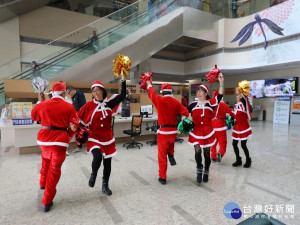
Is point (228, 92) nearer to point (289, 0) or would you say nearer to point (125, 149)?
point (289, 0)

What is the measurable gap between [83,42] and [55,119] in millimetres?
6776

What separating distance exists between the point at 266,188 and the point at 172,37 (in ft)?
27.9

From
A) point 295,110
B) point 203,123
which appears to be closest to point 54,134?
point 203,123

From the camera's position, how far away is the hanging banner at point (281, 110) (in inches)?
442

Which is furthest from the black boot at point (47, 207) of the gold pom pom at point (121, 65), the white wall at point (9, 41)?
the white wall at point (9, 41)

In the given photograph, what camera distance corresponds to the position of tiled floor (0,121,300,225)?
2.26 metres

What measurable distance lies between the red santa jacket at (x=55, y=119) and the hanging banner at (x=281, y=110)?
12565mm

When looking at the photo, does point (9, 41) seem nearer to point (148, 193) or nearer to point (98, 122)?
point (98, 122)

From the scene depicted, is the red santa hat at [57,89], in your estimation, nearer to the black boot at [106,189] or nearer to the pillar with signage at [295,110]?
the black boot at [106,189]

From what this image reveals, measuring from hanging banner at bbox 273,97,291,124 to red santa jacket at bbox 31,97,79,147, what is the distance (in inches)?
495

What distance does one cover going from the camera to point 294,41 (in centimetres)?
924

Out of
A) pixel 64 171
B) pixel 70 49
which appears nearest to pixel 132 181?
pixel 64 171

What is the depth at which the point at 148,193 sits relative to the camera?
2844 millimetres

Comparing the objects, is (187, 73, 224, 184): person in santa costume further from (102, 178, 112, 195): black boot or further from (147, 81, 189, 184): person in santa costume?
(102, 178, 112, 195): black boot
